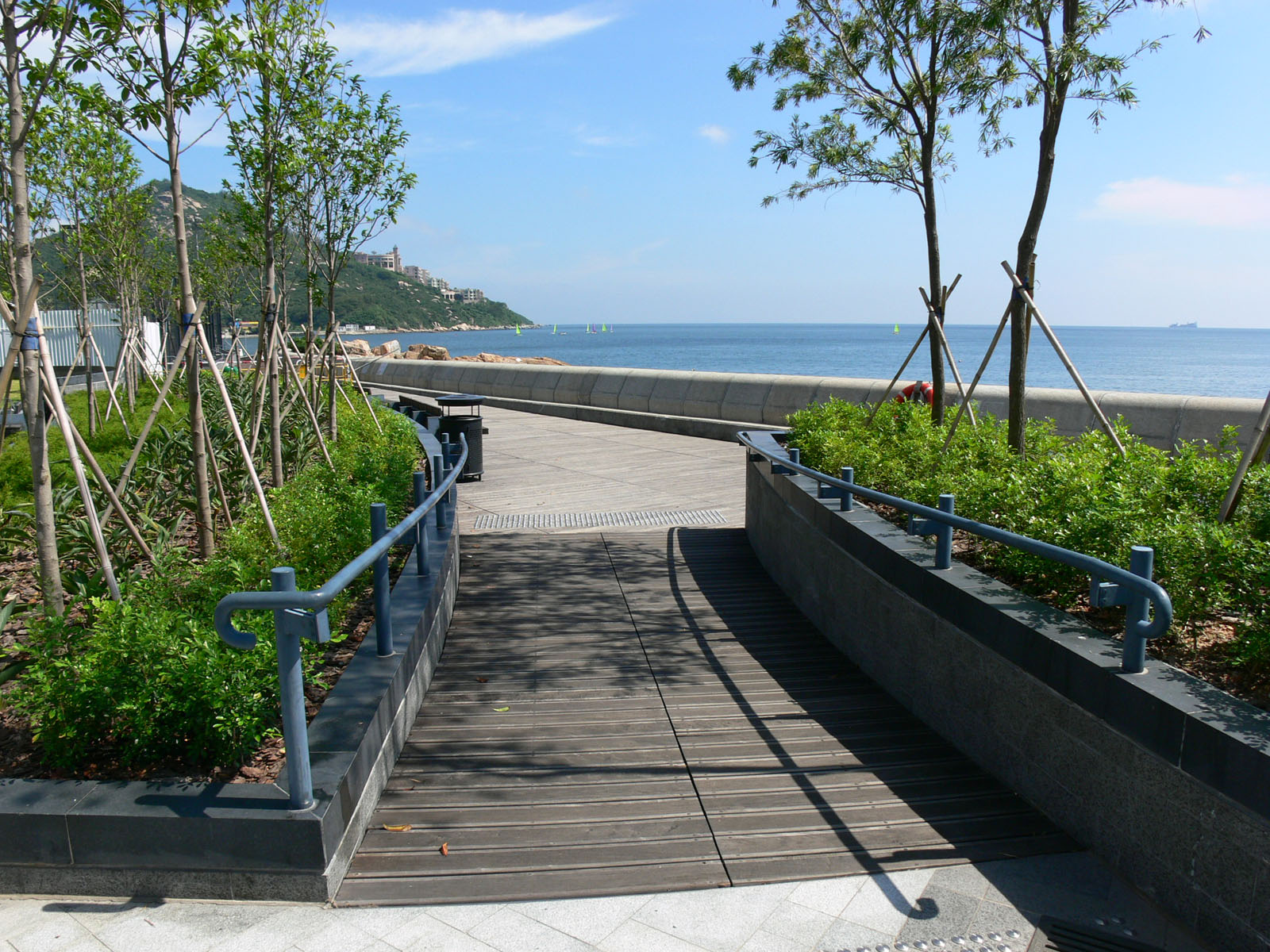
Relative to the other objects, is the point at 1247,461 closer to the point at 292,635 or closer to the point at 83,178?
the point at 292,635

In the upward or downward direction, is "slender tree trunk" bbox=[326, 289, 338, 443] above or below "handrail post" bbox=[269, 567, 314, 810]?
above

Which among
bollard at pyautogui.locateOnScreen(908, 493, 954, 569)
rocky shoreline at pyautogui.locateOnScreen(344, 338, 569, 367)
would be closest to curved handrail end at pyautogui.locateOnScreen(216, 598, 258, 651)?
bollard at pyautogui.locateOnScreen(908, 493, 954, 569)

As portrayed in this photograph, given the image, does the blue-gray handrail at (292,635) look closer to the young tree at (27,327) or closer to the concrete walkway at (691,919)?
the concrete walkway at (691,919)

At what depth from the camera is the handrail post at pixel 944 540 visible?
476 centimetres

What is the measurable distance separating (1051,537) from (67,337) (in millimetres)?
29947

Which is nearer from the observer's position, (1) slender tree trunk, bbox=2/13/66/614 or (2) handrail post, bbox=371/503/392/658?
(2) handrail post, bbox=371/503/392/658

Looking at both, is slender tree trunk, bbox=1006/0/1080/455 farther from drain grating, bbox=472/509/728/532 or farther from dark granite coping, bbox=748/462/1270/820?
drain grating, bbox=472/509/728/532

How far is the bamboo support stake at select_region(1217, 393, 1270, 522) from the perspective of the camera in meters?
4.39

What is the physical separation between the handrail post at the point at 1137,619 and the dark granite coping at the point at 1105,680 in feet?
0.13

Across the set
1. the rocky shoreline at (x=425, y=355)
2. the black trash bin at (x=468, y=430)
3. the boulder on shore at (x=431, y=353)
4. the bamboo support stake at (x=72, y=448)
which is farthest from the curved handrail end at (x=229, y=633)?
the boulder on shore at (x=431, y=353)

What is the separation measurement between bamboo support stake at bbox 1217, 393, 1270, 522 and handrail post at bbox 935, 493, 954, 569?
128 cm

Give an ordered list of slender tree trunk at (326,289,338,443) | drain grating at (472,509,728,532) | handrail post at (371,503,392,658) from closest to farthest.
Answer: handrail post at (371,503,392,658) < drain grating at (472,509,728,532) < slender tree trunk at (326,289,338,443)

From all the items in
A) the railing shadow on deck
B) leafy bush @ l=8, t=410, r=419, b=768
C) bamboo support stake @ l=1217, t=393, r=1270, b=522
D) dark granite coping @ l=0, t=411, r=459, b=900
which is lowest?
the railing shadow on deck

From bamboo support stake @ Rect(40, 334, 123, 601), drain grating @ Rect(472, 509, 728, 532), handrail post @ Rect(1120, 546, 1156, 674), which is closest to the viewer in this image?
handrail post @ Rect(1120, 546, 1156, 674)
